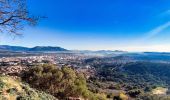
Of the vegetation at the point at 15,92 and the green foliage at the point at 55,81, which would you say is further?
the green foliage at the point at 55,81

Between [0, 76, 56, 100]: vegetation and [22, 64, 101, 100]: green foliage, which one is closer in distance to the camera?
[0, 76, 56, 100]: vegetation

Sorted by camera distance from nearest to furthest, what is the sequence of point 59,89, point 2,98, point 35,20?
point 2,98 → point 35,20 → point 59,89

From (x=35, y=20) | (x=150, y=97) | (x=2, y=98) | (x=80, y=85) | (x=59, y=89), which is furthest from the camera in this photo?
(x=150, y=97)

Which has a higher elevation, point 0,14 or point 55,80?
point 0,14

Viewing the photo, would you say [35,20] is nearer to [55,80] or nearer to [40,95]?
[40,95]

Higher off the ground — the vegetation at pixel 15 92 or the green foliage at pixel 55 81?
the vegetation at pixel 15 92

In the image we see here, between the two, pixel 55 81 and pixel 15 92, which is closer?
pixel 15 92

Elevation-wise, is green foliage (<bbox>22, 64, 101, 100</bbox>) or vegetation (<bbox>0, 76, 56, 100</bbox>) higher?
vegetation (<bbox>0, 76, 56, 100</bbox>)

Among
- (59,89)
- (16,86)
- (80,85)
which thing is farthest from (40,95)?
(80,85)

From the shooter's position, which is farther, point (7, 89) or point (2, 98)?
point (7, 89)

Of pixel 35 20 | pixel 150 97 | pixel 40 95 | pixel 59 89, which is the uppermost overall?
pixel 35 20

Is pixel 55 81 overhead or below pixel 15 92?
below
